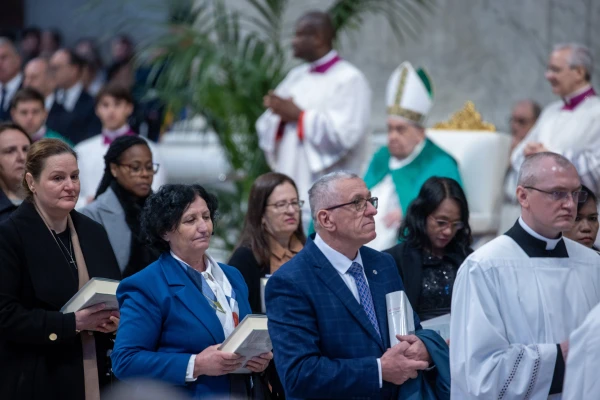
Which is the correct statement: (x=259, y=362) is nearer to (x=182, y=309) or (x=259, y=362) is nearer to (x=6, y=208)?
(x=182, y=309)

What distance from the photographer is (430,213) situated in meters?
5.71

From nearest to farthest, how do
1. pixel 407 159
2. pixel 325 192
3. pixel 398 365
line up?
pixel 398 365
pixel 325 192
pixel 407 159

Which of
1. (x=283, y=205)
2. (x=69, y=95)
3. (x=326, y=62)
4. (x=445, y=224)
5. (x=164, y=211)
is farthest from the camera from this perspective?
(x=69, y=95)

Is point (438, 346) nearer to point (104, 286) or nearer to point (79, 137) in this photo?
point (104, 286)

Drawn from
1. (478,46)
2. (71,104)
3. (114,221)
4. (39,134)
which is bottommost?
(114,221)

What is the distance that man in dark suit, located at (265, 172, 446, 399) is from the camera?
169 inches

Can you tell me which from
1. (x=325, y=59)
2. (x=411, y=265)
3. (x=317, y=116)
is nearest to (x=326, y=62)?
(x=325, y=59)

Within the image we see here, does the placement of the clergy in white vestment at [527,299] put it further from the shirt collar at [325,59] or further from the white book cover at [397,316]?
the shirt collar at [325,59]

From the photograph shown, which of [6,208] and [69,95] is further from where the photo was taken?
[69,95]

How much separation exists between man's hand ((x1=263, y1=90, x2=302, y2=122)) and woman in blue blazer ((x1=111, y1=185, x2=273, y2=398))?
10.8ft

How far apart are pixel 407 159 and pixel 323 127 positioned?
0.98 meters

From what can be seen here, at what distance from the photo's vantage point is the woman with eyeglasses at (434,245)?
18.1 feet

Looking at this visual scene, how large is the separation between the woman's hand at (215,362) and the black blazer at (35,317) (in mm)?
684

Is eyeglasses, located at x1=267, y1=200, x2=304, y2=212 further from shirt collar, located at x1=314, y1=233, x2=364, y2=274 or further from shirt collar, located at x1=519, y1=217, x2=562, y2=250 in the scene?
shirt collar, located at x1=519, y1=217, x2=562, y2=250
